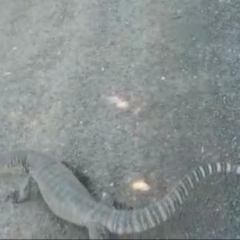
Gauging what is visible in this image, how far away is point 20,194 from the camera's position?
409 cm

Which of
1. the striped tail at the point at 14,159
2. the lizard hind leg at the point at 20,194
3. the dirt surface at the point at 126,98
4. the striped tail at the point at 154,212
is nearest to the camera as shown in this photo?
the striped tail at the point at 154,212

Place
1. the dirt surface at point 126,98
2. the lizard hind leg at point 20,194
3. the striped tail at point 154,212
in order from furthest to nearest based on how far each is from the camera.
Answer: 1. the lizard hind leg at point 20,194
2. the dirt surface at point 126,98
3. the striped tail at point 154,212

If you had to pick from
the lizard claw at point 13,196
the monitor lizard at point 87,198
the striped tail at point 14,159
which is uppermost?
the monitor lizard at point 87,198

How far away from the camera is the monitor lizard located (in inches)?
136

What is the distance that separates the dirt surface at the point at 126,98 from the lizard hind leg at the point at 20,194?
0.04m

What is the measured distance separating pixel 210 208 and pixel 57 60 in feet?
7.03

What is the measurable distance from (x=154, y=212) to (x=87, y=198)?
0.53 m

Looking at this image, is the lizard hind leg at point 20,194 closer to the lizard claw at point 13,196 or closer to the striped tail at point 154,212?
the lizard claw at point 13,196

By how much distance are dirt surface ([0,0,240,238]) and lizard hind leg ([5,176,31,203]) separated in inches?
1.5

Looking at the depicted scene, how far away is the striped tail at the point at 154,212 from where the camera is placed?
340cm

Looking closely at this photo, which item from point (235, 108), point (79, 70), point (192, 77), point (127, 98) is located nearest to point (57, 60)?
point (79, 70)

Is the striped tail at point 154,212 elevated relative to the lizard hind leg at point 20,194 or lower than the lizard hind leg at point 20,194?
elevated

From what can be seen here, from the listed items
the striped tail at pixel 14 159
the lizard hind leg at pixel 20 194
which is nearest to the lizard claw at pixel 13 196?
the lizard hind leg at pixel 20 194

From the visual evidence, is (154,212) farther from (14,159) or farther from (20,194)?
(14,159)
